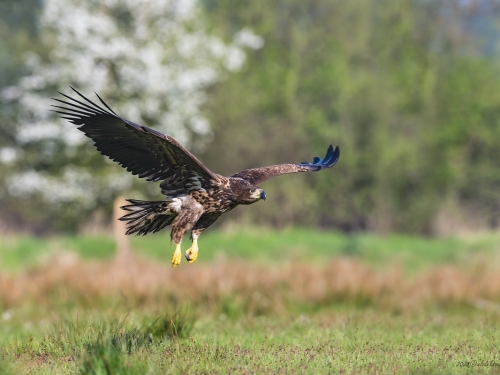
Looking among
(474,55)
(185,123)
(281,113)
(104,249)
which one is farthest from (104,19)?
(474,55)

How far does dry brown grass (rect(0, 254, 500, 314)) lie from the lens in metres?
14.5

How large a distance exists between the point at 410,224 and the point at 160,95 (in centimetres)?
1750

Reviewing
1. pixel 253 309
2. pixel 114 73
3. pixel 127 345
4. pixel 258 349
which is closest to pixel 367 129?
pixel 114 73

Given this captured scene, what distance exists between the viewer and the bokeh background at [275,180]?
1099 cm

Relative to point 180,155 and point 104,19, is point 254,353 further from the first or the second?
point 104,19

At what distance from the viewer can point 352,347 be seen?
8586mm

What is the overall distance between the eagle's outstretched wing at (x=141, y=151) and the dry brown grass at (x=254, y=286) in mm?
4339

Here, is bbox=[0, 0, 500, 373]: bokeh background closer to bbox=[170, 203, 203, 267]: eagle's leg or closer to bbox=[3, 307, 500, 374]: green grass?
bbox=[3, 307, 500, 374]: green grass

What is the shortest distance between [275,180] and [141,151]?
1132 inches

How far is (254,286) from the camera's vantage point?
15211 millimetres

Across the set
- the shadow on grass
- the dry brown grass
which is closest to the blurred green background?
the dry brown grass

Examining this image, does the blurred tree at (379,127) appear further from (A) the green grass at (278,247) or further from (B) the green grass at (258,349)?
(B) the green grass at (258,349)

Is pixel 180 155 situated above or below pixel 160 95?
below

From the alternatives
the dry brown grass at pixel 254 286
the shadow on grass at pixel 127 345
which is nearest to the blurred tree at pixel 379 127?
the dry brown grass at pixel 254 286
